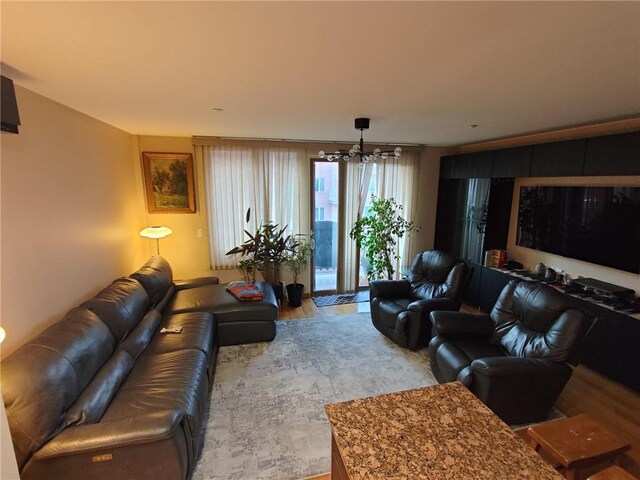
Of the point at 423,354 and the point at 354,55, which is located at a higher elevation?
the point at 354,55

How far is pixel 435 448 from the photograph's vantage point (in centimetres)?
118

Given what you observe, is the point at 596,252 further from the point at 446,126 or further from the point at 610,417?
the point at 446,126

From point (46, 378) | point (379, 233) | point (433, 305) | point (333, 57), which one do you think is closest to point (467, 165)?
point (379, 233)

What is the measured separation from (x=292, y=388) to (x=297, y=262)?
2265 millimetres

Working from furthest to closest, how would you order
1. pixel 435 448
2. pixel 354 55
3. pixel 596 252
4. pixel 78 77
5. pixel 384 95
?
pixel 596 252 → pixel 384 95 → pixel 78 77 → pixel 354 55 → pixel 435 448

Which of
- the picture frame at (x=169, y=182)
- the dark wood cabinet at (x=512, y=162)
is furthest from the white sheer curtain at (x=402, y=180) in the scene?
the picture frame at (x=169, y=182)

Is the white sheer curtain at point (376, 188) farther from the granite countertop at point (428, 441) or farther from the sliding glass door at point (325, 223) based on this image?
the granite countertop at point (428, 441)

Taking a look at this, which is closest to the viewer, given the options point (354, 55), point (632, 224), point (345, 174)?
point (354, 55)

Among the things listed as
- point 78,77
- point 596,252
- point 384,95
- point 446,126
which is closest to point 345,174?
point 446,126

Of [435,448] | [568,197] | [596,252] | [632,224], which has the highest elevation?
[568,197]

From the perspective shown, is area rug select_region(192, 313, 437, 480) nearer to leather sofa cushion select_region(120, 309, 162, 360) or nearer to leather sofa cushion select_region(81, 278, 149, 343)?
leather sofa cushion select_region(120, 309, 162, 360)

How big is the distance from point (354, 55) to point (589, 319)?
246 cm

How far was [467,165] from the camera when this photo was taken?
464 centimetres

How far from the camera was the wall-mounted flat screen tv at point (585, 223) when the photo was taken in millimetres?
2955
